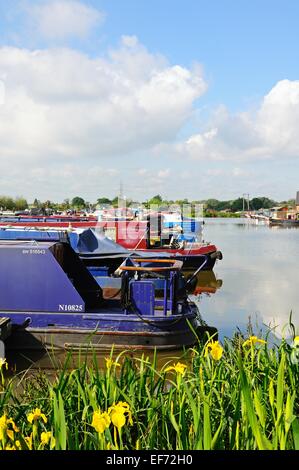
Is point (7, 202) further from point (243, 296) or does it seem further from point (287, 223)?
point (243, 296)

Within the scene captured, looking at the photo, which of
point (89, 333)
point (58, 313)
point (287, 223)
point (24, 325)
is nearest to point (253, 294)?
point (89, 333)

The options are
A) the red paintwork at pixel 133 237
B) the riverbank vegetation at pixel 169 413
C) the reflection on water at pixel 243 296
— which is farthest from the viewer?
the red paintwork at pixel 133 237

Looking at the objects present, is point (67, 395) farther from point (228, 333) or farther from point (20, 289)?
point (228, 333)

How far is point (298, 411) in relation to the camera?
3754 mm

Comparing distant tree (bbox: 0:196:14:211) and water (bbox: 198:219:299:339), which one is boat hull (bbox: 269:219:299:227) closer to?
distant tree (bbox: 0:196:14:211)

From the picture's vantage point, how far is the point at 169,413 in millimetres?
3432

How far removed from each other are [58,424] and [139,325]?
26.1 feet

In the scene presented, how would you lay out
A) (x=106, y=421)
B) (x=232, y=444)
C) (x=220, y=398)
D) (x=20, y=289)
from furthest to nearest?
(x=20, y=289) → (x=220, y=398) → (x=232, y=444) → (x=106, y=421)

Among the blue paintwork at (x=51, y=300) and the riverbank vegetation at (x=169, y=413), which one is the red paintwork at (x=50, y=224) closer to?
the blue paintwork at (x=51, y=300)

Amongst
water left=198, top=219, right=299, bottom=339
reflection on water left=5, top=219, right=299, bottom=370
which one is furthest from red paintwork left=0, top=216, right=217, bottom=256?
water left=198, top=219, right=299, bottom=339

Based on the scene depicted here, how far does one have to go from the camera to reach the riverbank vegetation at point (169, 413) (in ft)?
9.53

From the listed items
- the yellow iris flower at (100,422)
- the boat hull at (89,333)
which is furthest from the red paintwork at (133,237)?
the yellow iris flower at (100,422)
